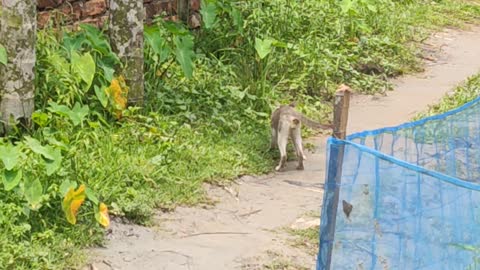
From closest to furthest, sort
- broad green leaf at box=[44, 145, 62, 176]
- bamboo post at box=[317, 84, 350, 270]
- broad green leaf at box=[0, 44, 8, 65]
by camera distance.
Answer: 1. bamboo post at box=[317, 84, 350, 270]
2. broad green leaf at box=[44, 145, 62, 176]
3. broad green leaf at box=[0, 44, 8, 65]

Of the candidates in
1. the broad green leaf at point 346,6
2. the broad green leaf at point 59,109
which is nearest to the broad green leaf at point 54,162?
the broad green leaf at point 59,109

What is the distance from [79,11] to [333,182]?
4.30 m

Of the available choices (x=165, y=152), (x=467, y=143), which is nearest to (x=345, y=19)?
(x=165, y=152)

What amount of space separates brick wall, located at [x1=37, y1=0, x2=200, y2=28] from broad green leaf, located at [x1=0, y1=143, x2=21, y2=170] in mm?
2047

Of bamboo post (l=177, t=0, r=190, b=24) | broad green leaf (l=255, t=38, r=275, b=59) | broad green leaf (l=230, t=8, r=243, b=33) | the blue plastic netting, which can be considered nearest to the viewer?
the blue plastic netting

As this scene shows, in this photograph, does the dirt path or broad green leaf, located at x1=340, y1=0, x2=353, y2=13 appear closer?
the dirt path

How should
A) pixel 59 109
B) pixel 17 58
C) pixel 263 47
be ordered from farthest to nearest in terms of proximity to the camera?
pixel 263 47 < pixel 59 109 < pixel 17 58

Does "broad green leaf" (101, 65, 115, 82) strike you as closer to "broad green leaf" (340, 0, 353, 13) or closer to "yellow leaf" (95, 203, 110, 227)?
"yellow leaf" (95, 203, 110, 227)

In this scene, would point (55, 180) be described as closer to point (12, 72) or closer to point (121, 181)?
point (121, 181)

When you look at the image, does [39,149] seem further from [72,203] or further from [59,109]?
[59,109]

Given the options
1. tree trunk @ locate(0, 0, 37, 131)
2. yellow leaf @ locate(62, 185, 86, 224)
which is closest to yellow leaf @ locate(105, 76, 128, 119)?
tree trunk @ locate(0, 0, 37, 131)

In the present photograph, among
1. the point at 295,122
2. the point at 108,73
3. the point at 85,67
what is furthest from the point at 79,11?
the point at 295,122

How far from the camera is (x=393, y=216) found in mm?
3984

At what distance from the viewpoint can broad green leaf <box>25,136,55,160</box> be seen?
5512mm
